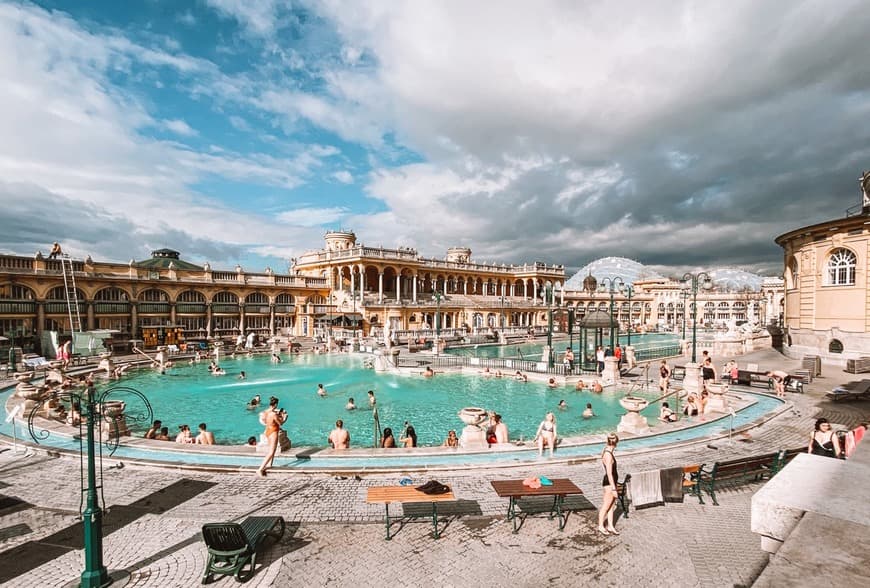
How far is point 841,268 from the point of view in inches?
1088

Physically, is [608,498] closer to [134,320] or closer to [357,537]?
[357,537]

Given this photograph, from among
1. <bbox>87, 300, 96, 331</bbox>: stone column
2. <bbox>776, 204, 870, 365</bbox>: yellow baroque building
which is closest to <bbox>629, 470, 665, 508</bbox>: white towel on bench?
<bbox>776, 204, 870, 365</bbox>: yellow baroque building

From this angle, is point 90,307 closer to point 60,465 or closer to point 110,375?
point 110,375

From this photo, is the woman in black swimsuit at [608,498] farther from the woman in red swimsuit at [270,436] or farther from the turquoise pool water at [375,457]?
the woman in red swimsuit at [270,436]

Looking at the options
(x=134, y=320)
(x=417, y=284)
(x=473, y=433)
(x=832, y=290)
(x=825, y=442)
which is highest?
(x=417, y=284)

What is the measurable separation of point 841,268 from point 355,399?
30436 mm

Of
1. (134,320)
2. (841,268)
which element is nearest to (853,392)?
(841,268)

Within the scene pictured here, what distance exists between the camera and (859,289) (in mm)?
26359

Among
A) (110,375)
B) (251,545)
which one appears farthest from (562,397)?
(110,375)

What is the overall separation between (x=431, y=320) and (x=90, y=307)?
114 ft

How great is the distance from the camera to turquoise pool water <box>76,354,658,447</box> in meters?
17.2

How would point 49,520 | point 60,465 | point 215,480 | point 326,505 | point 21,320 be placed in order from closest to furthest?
point 49,520 < point 326,505 < point 215,480 < point 60,465 < point 21,320

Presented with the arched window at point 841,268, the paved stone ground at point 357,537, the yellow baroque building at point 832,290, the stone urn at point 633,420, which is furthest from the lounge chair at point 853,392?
the arched window at point 841,268

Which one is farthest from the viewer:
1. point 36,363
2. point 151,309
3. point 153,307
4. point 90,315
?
point 153,307
